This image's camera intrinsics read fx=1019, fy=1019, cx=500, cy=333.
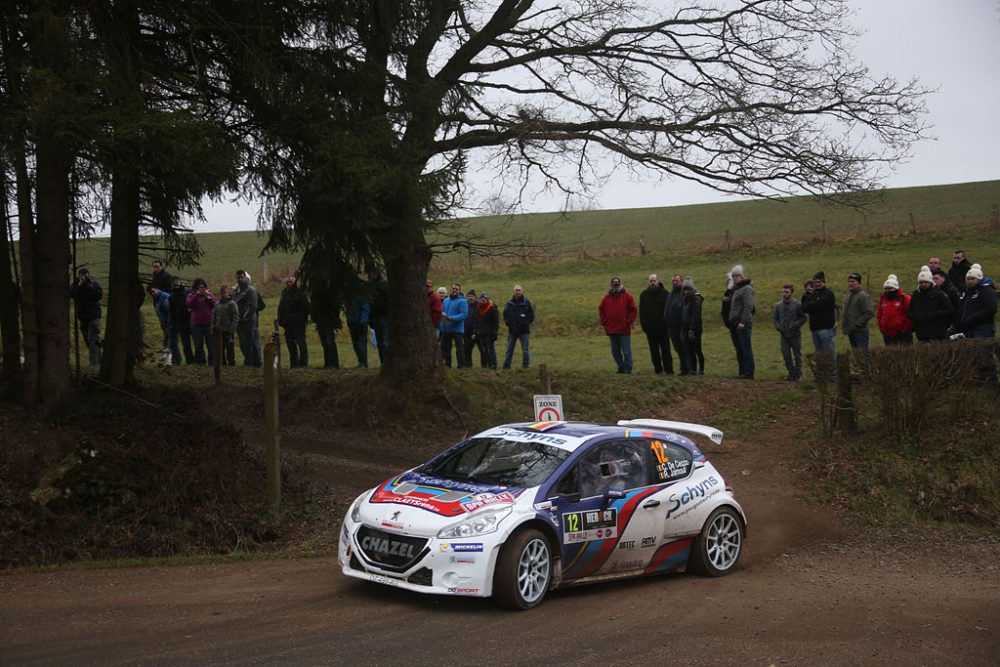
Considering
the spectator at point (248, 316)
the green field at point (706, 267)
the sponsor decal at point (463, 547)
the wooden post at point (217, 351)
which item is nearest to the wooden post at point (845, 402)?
the green field at point (706, 267)

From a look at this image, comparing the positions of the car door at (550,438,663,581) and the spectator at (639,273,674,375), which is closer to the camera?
the car door at (550,438,663,581)

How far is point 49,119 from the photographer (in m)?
10.6

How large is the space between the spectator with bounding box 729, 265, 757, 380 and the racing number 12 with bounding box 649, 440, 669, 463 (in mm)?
9449

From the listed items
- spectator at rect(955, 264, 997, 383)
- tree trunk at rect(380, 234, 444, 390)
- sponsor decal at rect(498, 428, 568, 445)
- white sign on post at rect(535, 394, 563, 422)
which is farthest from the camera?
tree trunk at rect(380, 234, 444, 390)

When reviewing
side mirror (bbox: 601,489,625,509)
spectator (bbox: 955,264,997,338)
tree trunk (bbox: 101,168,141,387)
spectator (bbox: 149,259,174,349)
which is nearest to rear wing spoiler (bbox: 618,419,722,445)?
side mirror (bbox: 601,489,625,509)

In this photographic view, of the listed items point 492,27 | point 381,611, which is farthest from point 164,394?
point 492,27

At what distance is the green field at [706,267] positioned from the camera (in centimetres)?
2920

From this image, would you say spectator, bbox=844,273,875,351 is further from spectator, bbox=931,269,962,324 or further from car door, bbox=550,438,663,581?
A: car door, bbox=550,438,663,581

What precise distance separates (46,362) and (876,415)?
1182cm

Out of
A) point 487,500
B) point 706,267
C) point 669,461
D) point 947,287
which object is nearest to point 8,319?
point 487,500

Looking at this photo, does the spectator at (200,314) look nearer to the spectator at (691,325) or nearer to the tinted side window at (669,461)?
the spectator at (691,325)

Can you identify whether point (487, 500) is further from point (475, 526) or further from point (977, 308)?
point (977, 308)

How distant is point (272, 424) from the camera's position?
12398mm

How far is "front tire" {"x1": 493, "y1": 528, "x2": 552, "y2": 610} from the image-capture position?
872 cm
